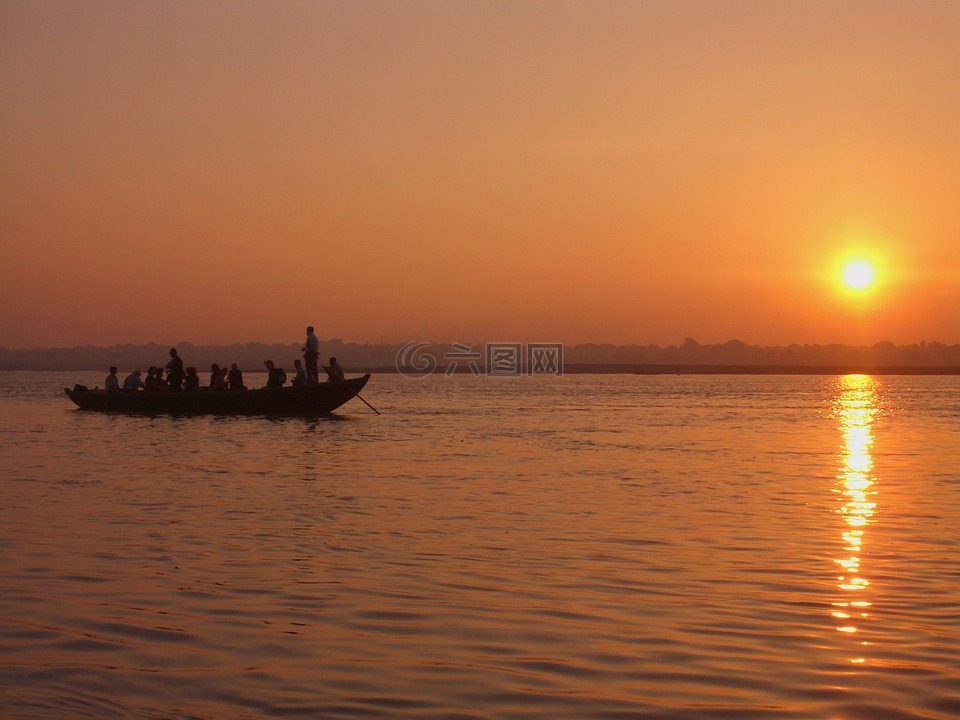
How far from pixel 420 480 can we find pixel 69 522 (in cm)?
708

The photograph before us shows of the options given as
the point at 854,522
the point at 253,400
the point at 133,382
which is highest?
the point at 133,382

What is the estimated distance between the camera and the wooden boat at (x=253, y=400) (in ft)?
123

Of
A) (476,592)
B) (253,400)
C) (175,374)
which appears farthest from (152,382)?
(476,592)

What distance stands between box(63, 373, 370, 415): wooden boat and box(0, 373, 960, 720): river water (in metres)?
15.8

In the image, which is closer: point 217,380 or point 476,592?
point 476,592

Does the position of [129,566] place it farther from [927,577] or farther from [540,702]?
[927,577]

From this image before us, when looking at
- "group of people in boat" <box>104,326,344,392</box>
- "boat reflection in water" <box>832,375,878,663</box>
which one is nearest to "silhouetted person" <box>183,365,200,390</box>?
"group of people in boat" <box>104,326,344,392</box>

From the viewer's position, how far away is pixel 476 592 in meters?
9.38

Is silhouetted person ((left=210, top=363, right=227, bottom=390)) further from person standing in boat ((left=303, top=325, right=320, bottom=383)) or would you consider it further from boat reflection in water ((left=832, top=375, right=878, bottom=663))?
boat reflection in water ((left=832, top=375, right=878, bottom=663))

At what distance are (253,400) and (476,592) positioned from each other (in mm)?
29354

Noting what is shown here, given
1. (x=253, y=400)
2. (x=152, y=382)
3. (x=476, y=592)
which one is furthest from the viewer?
(x=152, y=382)

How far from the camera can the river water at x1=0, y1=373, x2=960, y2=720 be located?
6.45 meters

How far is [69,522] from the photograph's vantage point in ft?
43.9

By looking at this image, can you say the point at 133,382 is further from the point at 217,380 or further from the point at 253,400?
the point at 253,400
